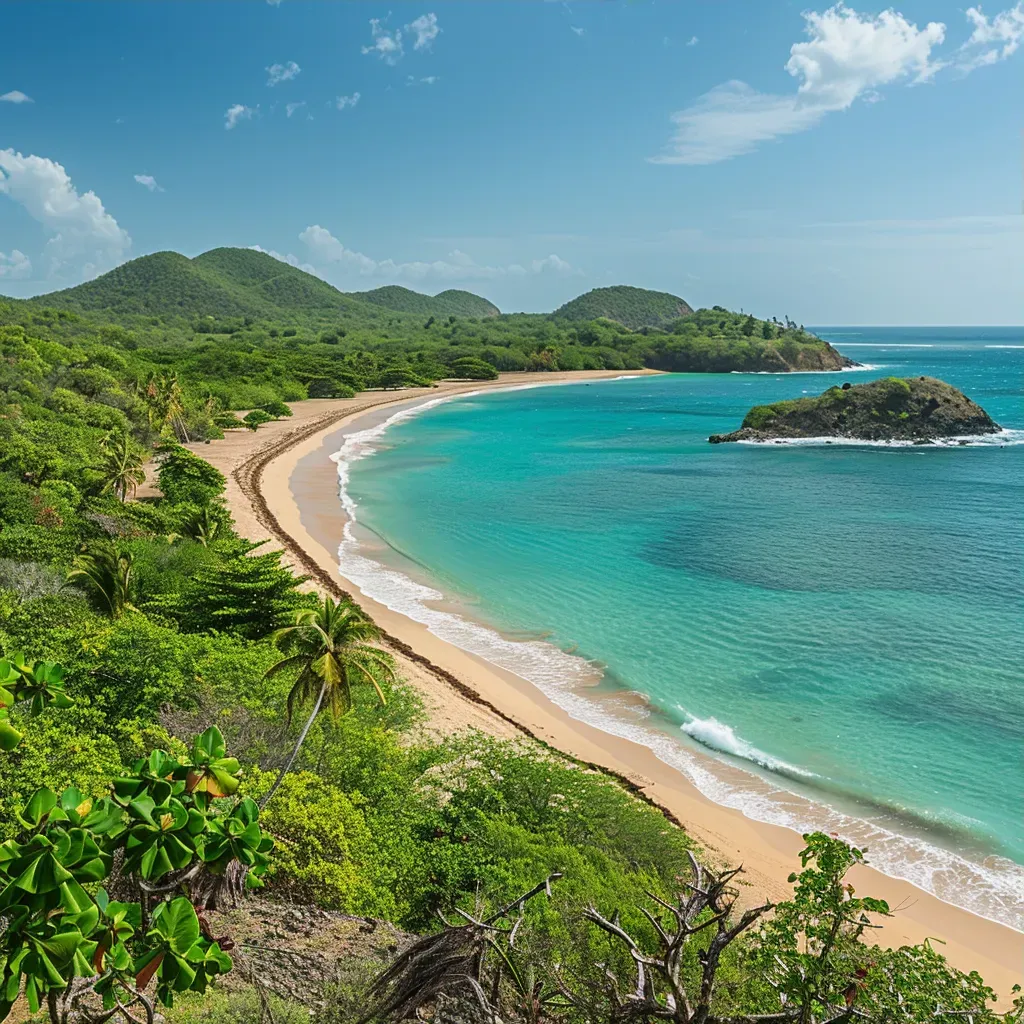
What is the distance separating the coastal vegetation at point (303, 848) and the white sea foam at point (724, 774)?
1726 millimetres

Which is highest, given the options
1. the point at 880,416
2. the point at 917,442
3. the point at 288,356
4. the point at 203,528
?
the point at 288,356

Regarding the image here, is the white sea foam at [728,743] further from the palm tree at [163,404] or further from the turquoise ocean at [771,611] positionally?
the palm tree at [163,404]

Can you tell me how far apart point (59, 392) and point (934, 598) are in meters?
54.4

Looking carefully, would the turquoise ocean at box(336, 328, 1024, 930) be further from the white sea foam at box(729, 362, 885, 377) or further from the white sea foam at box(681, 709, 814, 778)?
the white sea foam at box(729, 362, 885, 377)

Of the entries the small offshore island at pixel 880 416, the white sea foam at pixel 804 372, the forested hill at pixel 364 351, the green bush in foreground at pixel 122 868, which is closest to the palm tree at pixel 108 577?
the green bush in foreground at pixel 122 868

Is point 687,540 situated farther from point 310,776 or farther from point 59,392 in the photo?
point 59,392

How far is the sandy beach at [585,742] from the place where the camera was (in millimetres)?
13039

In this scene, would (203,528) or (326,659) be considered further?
(203,528)

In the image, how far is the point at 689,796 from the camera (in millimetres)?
16797

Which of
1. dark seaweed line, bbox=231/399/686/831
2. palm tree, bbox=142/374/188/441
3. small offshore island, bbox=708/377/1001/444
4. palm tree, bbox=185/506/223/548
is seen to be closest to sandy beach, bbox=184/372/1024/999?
dark seaweed line, bbox=231/399/686/831

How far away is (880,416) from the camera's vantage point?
6838 cm

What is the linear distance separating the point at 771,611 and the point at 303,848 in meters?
19.4

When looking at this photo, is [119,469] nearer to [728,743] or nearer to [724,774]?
[728,743]

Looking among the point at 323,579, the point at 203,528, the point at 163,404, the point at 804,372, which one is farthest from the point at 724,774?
the point at 804,372
